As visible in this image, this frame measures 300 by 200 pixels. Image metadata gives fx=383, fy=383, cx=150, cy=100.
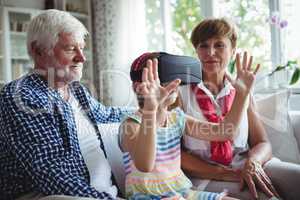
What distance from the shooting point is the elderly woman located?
1.44 m

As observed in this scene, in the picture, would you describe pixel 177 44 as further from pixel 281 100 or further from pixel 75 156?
pixel 75 156

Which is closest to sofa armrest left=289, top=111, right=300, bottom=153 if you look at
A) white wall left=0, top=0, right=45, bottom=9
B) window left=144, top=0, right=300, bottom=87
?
window left=144, top=0, right=300, bottom=87

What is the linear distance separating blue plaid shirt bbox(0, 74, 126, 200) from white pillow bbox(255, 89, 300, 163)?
2.98ft

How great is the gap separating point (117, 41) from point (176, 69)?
2984mm

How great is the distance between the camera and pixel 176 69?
1.39 metres

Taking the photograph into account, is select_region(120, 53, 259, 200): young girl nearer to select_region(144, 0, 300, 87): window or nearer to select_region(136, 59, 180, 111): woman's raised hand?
select_region(136, 59, 180, 111): woman's raised hand

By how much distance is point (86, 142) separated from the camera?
1.44 metres

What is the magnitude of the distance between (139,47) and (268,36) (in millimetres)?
1553

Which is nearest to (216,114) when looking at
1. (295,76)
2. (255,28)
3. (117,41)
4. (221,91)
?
(221,91)

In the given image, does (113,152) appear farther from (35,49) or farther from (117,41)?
(117,41)

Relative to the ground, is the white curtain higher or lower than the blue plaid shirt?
higher

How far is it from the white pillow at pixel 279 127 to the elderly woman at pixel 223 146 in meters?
0.18

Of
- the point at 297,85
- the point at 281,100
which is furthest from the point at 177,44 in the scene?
the point at 281,100

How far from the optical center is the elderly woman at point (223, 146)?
1.44 metres
